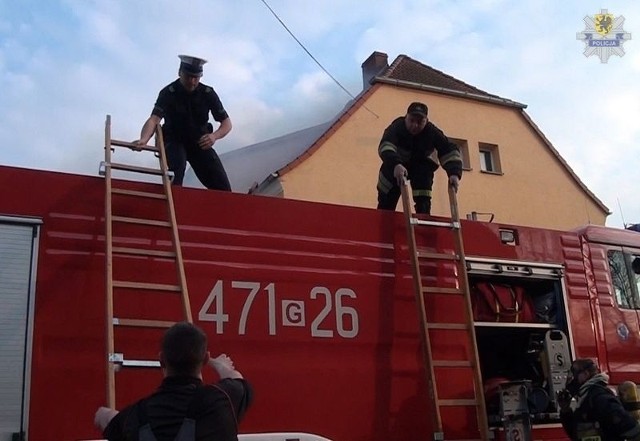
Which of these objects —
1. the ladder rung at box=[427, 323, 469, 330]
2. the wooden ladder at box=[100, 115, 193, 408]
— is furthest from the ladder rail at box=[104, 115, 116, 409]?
the ladder rung at box=[427, 323, 469, 330]

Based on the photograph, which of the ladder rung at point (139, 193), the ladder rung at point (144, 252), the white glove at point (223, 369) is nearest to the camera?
the white glove at point (223, 369)

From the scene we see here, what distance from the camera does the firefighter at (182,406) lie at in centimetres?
238

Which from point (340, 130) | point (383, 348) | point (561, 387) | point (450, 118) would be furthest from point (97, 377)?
point (450, 118)

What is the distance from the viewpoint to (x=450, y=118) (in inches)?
765

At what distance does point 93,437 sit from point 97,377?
294 millimetres

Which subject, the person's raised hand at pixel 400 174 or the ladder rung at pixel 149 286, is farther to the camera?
the person's raised hand at pixel 400 174

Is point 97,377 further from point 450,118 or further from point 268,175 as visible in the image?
point 450,118

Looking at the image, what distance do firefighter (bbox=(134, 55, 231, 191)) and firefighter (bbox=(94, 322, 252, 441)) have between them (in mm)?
3128

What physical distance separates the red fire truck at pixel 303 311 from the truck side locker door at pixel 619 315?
0.6 inches

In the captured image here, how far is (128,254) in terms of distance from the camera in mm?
4195

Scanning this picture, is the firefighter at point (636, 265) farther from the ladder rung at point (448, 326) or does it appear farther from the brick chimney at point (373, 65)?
the brick chimney at point (373, 65)

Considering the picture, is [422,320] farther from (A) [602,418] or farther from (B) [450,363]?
(A) [602,418]

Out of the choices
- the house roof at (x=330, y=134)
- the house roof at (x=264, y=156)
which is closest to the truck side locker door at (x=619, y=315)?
the house roof at (x=264, y=156)

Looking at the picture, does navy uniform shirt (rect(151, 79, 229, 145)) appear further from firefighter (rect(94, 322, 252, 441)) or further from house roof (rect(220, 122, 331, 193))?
house roof (rect(220, 122, 331, 193))
